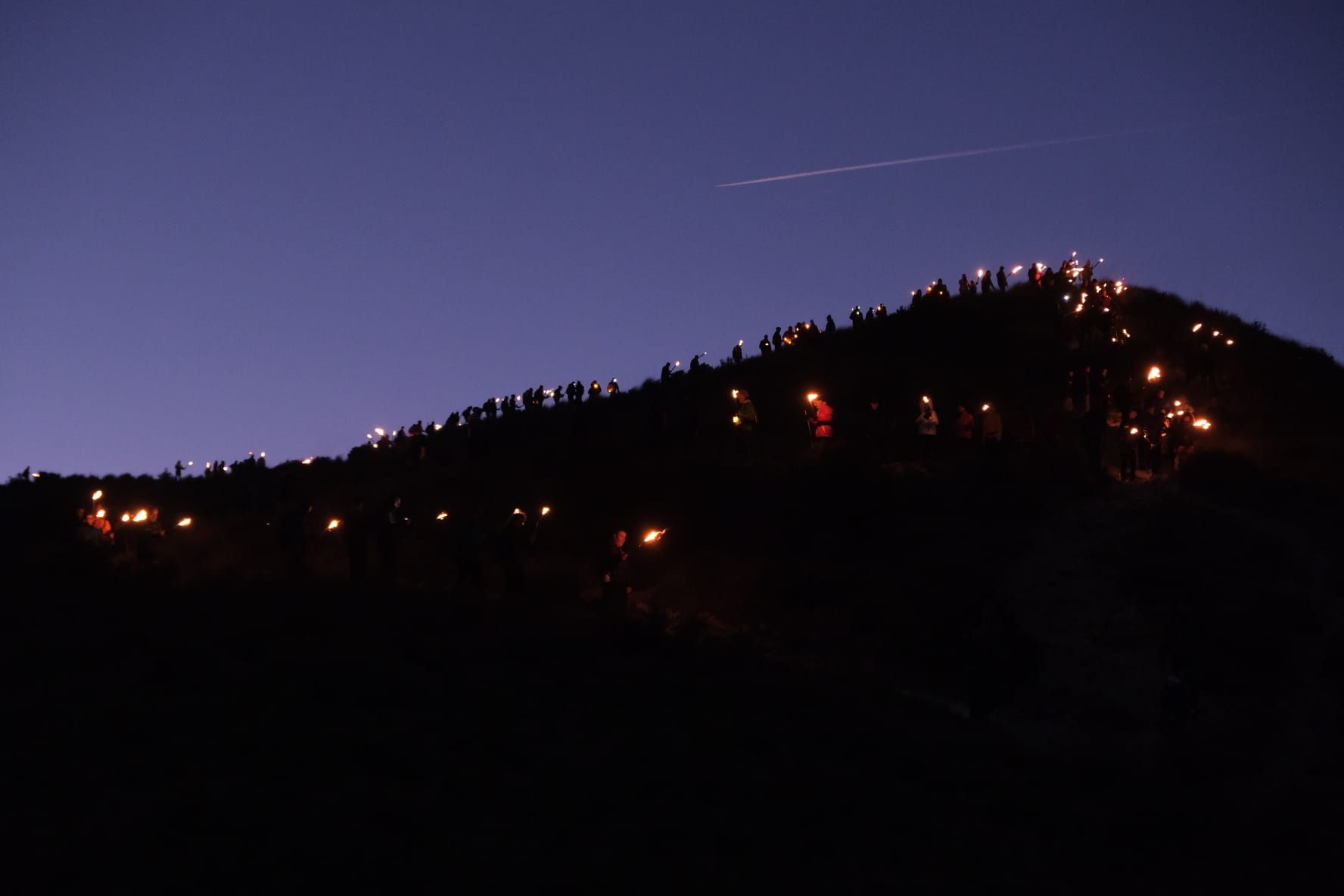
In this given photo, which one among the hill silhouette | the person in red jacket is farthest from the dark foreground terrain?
the person in red jacket

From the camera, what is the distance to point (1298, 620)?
67.2ft

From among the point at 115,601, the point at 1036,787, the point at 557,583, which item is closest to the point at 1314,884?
the point at 1036,787

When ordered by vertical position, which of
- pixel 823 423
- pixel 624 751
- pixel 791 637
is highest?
pixel 823 423

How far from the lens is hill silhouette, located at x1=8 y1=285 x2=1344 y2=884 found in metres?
12.3

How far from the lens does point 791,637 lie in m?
21.5

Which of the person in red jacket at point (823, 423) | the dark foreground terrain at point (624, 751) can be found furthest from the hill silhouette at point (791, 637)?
the person in red jacket at point (823, 423)

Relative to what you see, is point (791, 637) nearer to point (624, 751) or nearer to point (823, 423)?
point (624, 751)

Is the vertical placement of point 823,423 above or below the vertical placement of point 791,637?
above

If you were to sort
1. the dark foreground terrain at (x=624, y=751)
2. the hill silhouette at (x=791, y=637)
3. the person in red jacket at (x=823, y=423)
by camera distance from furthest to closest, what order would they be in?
the person in red jacket at (x=823, y=423) → the hill silhouette at (x=791, y=637) → the dark foreground terrain at (x=624, y=751)

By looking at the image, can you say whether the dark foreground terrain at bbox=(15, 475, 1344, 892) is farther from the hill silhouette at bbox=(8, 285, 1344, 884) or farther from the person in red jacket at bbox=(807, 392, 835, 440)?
the person in red jacket at bbox=(807, 392, 835, 440)

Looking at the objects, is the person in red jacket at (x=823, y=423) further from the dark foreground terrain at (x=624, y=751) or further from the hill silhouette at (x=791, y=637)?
the dark foreground terrain at (x=624, y=751)

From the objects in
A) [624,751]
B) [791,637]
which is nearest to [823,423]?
[791,637]

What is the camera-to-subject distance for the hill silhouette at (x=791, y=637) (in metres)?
12.3

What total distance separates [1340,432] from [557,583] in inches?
824
